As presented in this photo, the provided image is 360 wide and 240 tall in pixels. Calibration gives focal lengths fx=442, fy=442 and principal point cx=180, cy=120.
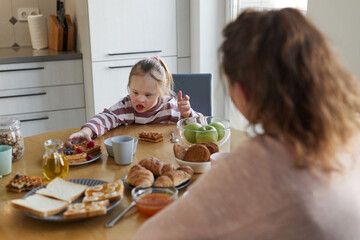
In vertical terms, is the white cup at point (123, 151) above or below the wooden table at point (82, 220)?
above

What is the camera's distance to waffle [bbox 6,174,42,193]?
1388mm

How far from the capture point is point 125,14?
128 inches

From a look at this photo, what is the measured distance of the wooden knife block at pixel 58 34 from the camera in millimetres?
3416

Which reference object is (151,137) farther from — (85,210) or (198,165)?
(85,210)

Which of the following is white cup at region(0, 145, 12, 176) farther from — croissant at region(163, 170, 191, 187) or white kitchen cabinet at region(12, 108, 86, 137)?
white kitchen cabinet at region(12, 108, 86, 137)

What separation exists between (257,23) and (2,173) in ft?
3.59

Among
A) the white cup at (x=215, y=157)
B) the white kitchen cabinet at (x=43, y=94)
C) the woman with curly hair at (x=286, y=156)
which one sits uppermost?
the woman with curly hair at (x=286, y=156)

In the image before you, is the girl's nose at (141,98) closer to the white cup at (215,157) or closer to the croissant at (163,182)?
the white cup at (215,157)

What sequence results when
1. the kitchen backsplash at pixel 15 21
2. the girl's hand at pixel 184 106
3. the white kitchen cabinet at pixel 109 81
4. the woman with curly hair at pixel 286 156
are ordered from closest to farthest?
the woman with curly hair at pixel 286 156
the girl's hand at pixel 184 106
the white kitchen cabinet at pixel 109 81
the kitchen backsplash at pixel 15 21

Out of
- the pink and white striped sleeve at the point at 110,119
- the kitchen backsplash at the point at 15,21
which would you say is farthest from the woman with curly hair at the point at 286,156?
the kitchen backsplash at the point at 15,21

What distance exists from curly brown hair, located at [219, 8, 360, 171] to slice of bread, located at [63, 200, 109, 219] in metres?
0.55

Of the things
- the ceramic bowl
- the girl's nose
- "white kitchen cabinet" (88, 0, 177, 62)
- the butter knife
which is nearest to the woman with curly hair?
the butter knife

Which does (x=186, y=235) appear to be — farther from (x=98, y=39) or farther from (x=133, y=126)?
(x=98, y=39)

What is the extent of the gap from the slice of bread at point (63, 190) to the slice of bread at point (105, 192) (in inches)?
1.4
